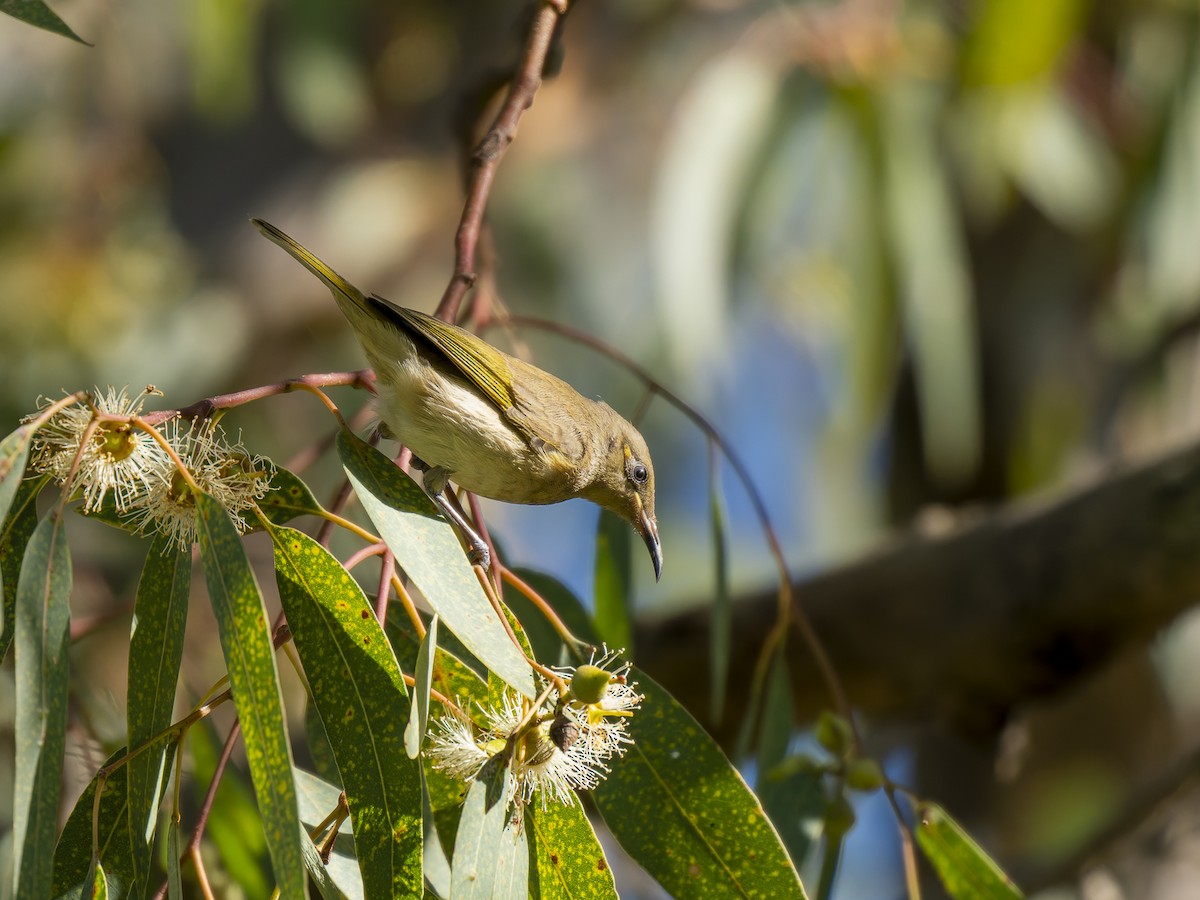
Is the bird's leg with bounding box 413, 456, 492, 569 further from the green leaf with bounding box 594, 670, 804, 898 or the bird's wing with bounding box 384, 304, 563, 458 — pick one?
the green leaf with bounding box 594, 670, 804, 898

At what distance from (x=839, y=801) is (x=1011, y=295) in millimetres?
4654

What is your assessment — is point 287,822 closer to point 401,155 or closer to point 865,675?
point 865,675

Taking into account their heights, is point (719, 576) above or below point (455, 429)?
below

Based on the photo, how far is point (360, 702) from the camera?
1.74 metres

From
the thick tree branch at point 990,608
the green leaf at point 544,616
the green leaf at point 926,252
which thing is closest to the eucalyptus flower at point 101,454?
the green leaf at point 544,616

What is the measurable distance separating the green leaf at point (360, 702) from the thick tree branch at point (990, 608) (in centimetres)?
205

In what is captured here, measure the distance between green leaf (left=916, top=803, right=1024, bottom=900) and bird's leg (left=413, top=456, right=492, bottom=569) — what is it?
907 millimetres

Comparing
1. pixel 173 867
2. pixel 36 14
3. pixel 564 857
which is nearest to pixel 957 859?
pixel 564 857

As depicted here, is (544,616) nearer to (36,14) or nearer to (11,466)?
(11,466)

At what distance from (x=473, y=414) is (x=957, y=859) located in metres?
1.24

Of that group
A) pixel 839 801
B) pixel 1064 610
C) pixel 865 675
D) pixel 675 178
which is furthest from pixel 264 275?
pixel 839 801

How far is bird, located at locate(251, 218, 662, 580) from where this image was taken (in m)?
2.49

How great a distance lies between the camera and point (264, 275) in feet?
23.4

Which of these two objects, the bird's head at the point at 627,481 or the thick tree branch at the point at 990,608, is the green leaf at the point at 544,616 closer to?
the bird's head at the point at 627,481
